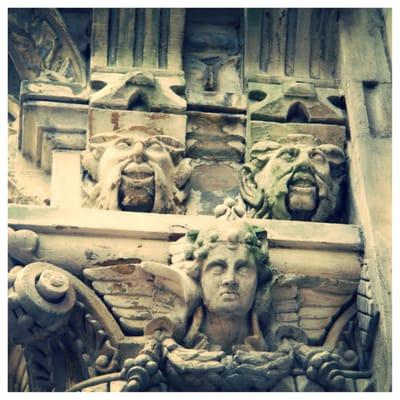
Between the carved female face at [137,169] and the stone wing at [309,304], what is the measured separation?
2.71 ft

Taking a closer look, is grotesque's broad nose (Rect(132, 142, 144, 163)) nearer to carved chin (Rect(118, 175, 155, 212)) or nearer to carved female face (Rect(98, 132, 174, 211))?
carved female face (Rect(98, 132, 174, 211))

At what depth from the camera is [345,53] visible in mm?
9852

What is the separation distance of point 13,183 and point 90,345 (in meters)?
1.16

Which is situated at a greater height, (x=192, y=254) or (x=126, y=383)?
(x=192, y=254)

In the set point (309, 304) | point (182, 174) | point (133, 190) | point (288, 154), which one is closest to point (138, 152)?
point (133, 190)

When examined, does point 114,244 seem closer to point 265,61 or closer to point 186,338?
point 186,338

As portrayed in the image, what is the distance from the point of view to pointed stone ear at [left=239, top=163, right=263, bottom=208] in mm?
9393

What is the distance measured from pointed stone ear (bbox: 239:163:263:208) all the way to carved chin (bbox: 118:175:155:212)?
0.52 meters

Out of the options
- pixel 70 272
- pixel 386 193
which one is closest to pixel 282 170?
pixel 386 193

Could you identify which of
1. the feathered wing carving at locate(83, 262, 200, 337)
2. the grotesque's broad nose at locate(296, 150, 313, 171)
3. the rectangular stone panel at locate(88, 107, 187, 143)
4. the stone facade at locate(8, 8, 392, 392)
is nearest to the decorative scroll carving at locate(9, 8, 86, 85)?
the stone facade at locate(8, 8, 392, 392)

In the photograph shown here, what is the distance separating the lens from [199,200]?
375 inches

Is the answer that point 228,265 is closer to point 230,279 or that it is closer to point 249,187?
point 230,279

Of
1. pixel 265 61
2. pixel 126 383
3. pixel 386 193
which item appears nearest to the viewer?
pixel 126 383

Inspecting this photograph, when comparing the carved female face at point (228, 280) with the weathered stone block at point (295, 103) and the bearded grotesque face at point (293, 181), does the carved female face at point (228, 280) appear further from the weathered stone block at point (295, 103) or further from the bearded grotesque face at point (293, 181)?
the weathered stone block at point (295, 103)
